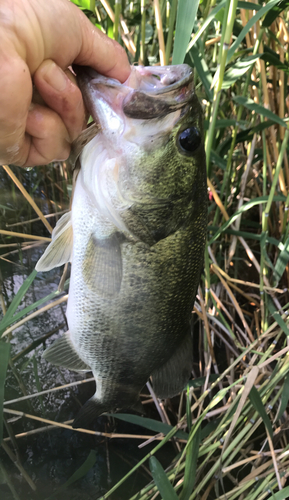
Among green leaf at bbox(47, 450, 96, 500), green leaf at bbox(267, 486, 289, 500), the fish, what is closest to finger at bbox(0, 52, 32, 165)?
the fish

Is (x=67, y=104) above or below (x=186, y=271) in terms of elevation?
above

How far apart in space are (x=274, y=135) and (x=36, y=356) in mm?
1502

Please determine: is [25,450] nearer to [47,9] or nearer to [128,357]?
[128,357]

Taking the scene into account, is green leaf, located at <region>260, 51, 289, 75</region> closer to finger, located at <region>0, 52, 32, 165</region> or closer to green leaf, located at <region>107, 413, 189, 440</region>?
finger, located at <region>0, 52, 32, 165</region>

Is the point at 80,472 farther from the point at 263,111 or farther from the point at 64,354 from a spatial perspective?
the point at 263,111

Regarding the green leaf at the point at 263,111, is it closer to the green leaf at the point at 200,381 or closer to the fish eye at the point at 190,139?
the fish eye at the point at 190,139

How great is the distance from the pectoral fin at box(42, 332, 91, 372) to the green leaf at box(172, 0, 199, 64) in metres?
0.81

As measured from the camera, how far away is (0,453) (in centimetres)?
141

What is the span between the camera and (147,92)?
2.23ft

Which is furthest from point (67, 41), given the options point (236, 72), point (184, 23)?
point (236, 72)

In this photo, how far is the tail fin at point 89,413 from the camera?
934 millimetres

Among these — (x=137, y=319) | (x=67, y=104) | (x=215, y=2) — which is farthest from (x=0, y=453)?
(x=215, y=2)

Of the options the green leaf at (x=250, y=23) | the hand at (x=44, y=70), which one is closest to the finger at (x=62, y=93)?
the hand at (x=44, y=70)

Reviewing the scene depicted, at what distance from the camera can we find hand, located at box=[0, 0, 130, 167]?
607 mm
